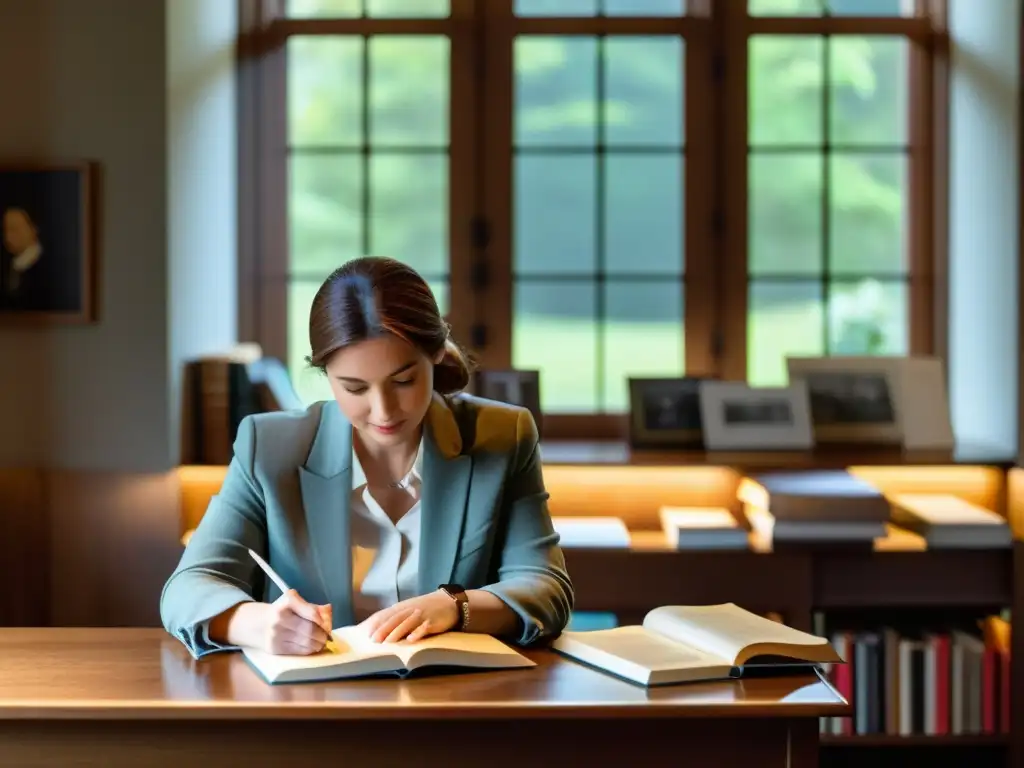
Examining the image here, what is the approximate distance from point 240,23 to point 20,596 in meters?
1.84

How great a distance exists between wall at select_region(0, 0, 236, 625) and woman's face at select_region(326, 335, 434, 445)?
140 centimetres

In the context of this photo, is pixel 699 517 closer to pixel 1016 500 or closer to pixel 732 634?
pixel 1016 500

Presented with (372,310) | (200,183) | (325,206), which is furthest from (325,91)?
(372,310)

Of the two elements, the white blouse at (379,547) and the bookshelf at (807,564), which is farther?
the bookshelf at (807,564)

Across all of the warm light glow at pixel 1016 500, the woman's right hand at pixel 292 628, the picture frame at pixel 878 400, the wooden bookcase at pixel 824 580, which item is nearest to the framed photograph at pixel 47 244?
the wooden bookcase at pixel 824 580

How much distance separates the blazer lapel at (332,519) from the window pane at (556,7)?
2.24 m

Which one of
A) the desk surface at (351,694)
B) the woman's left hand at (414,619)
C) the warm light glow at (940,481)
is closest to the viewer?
the desk surface at (351,694)

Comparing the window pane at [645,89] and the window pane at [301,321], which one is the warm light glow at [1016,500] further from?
the window pane at [301,321]

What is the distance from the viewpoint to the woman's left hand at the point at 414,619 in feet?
6.42

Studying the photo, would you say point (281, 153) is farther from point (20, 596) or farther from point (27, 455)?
point (20, 596)

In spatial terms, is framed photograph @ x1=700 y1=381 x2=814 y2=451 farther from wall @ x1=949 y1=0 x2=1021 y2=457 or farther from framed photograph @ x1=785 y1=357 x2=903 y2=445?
wall @ x1=949 y1=0 x2=1021 y2=457

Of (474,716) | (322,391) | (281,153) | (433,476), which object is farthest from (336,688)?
(281,153)

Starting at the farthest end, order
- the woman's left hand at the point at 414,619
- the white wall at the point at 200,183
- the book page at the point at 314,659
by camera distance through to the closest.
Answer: the white wall at the point at 200,183, the woman's left hand at the point at 414,619, the book page at the point at 314,659

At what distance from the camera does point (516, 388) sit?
12.3 ft
